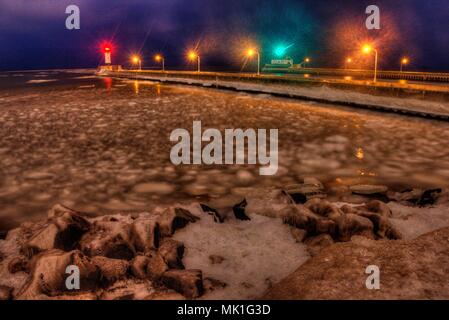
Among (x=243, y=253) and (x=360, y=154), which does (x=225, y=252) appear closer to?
(x=243, y=253)

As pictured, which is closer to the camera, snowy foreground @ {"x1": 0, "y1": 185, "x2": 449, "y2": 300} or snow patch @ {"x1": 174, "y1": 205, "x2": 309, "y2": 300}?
snowy foreground @ {"x1": 0, "y1": 185, "x2": 449, "y2": 300}

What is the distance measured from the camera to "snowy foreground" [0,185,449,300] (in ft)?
12.5

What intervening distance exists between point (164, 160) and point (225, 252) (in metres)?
6.34

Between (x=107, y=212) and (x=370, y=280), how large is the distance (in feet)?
16.5

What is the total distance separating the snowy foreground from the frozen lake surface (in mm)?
1895

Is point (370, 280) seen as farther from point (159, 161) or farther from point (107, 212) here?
point (159, 161)

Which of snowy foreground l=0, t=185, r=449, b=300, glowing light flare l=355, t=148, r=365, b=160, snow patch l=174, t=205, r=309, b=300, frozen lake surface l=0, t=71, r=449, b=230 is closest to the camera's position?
snowy foreground l=0, t=185, r=449, b=300

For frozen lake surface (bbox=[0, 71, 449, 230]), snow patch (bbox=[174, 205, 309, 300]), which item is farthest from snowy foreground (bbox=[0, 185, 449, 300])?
frozen lake surface (bbox=[0, 71, 449, 230])

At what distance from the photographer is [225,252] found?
4.86 m

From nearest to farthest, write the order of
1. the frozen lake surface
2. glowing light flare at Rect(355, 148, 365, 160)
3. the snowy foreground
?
the snowy foreground → the frozen lake surface → glowing light flare at Rect(355, 148, 365, 160)

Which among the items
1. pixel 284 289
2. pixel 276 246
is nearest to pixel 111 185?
pixel 276 246

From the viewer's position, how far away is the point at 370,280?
11.7 feet

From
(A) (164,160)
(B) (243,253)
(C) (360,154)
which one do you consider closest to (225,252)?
(B) (243,253)

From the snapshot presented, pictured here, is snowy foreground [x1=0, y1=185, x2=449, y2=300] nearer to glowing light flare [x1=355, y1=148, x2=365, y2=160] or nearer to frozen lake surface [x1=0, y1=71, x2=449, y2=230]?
frozen lake surface [x1=0, y1=71, x2=449, y2=230]
